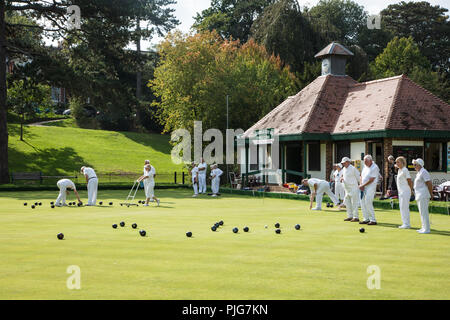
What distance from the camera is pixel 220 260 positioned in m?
8.07

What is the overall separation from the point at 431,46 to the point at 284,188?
37.1m

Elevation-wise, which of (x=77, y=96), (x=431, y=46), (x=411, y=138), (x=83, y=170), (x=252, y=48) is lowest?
(x=83, y=170)

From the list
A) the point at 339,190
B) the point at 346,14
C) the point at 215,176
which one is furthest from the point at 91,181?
the point at 346,14

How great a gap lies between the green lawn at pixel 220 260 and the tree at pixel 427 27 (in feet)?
157

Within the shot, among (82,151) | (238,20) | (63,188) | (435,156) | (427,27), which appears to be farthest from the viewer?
(238,20)

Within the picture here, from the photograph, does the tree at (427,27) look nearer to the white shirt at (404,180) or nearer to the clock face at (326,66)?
the clock face at (326,66)

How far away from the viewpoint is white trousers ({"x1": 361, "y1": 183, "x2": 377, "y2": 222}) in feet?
43.7

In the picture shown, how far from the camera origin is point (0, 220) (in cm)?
1402

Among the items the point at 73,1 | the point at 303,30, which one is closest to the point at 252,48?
the point at 303,30

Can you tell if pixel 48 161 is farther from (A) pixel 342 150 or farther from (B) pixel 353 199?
(B) pixel 353 199

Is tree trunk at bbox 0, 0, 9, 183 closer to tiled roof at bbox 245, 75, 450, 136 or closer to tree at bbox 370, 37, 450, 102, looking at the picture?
tiled roof at bbox 245, 75, 450, 136

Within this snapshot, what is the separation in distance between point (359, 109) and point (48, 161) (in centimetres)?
2620

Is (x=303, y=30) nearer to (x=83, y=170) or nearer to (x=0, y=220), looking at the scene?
(x=83, y=170)

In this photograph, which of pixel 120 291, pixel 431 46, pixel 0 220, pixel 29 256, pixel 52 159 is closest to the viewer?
pixel 120 291
